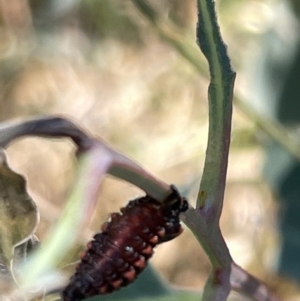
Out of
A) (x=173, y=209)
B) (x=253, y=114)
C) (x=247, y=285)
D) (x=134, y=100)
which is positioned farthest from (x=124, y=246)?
(x=134, y=100)

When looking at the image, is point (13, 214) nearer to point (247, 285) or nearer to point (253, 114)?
point (247, 285)

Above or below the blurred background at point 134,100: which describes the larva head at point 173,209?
above

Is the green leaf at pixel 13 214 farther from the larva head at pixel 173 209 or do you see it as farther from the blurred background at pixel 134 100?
the blurred background at pixel 134 100

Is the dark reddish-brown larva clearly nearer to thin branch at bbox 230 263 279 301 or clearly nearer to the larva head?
the larva head

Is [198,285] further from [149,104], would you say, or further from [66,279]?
[66,279]

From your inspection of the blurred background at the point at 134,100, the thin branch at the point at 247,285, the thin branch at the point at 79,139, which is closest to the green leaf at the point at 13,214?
the thin branch at the point at 79,139

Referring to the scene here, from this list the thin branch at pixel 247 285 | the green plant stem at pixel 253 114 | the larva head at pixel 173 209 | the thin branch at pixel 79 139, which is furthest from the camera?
the green plant stem at pixel 253 114
